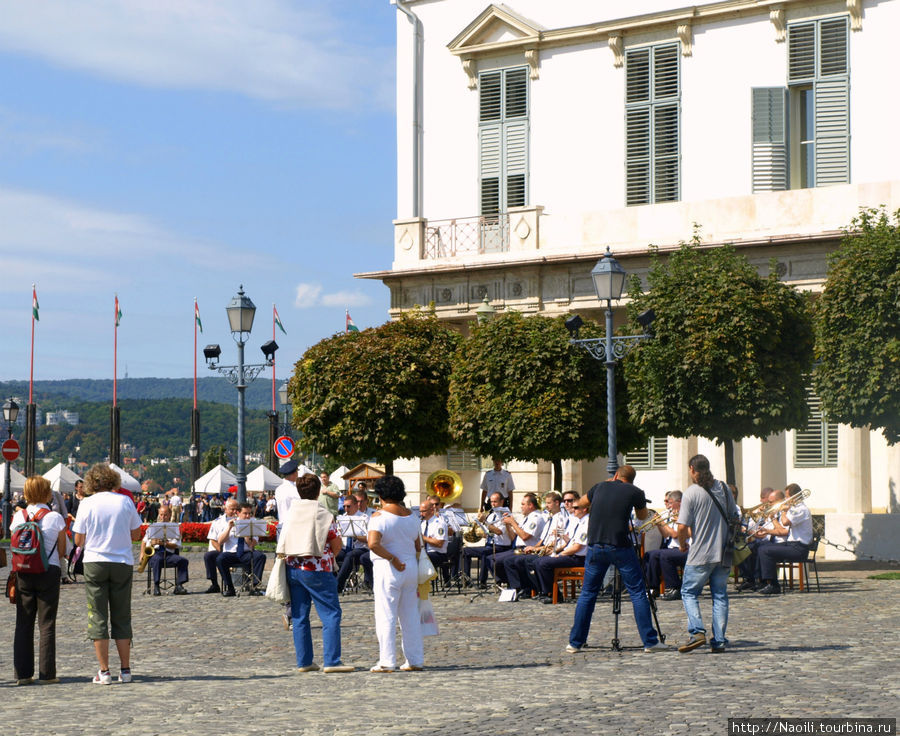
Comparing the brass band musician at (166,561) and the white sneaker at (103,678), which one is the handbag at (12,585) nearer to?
the white sneaker at (103,678)

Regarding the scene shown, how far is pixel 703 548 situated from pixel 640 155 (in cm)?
2205

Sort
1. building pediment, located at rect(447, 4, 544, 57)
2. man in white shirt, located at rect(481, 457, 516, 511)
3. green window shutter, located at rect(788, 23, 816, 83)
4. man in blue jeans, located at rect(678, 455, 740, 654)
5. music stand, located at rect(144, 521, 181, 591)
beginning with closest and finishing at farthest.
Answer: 1. man in blue jeans, located at rect(678, 455, 740, 654)
2. music stand, located at rect(144, 521, 181, 591)
3. man in white shirt, located at rect(481, 457, 516, 511)
4. green window shutter, located at rect(788, 23, 816, 83)
5. building pediment, located at rect(447, 4, 544, 57)

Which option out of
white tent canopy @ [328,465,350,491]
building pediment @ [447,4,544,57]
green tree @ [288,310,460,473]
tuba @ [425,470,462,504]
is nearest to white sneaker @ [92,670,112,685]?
tuba @ [425,470,462,504]

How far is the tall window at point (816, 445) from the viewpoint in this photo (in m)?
33.6

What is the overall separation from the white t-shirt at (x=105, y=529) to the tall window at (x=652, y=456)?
24.0 metres

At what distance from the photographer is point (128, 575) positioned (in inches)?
501

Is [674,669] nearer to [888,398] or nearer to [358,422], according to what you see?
[888,398]

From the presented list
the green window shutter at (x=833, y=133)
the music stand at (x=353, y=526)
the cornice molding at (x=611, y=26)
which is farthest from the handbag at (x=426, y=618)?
the cornice molding at (x=611, y=26)

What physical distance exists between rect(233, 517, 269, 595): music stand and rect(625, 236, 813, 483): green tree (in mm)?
7207

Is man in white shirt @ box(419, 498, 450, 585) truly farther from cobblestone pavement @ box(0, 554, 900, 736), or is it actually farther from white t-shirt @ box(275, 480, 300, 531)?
cobblestone pavement @ box(0, 554, 900, 736)

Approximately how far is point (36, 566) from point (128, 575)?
2.45ft

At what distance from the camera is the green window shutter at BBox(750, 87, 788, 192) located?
32781mm

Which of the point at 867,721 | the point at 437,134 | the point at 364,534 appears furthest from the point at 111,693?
the point at 437,134

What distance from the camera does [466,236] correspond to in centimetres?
3641
